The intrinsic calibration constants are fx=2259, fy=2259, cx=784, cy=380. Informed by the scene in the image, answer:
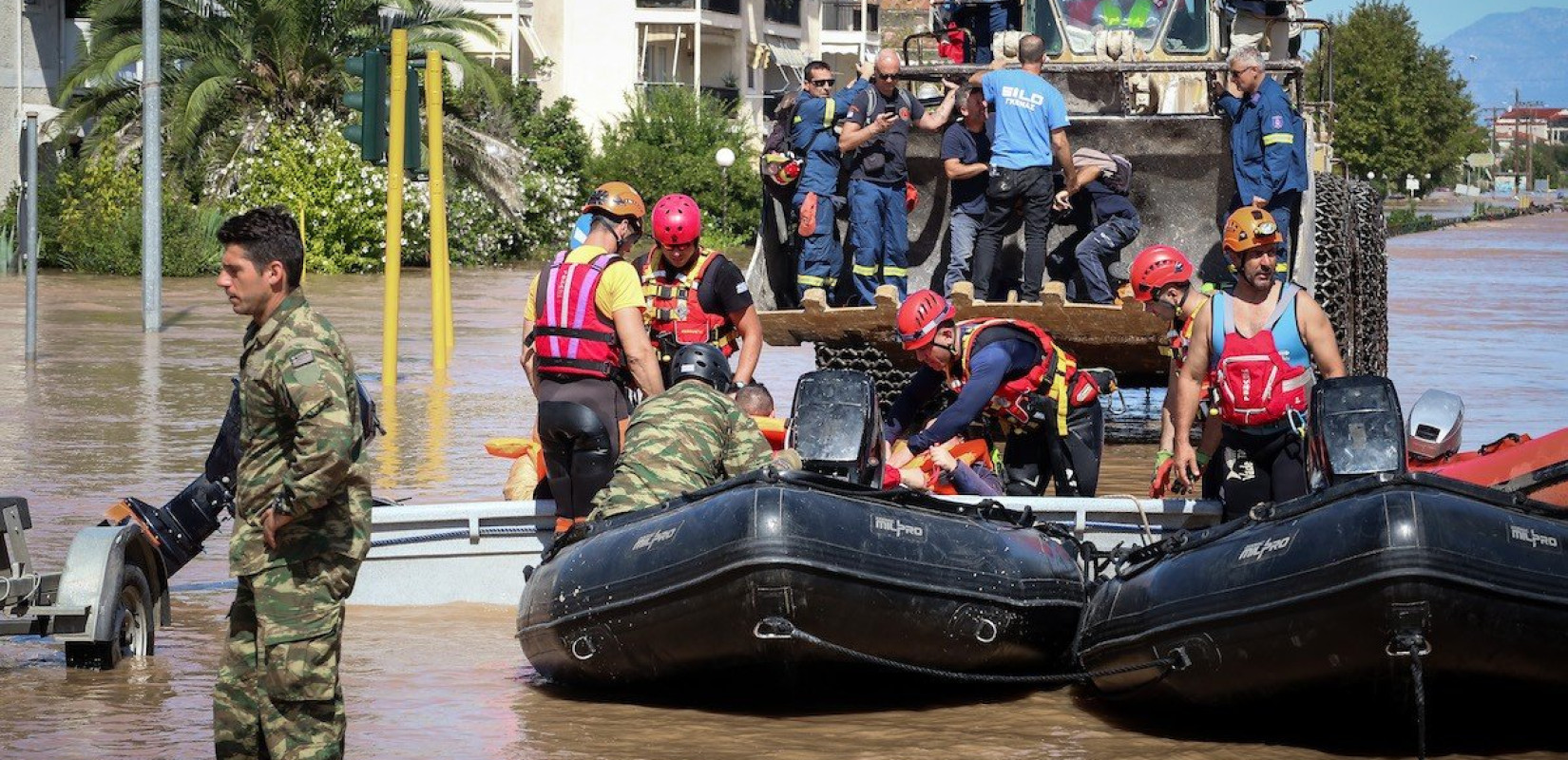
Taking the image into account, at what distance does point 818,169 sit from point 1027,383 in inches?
162

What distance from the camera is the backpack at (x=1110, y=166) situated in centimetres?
1339

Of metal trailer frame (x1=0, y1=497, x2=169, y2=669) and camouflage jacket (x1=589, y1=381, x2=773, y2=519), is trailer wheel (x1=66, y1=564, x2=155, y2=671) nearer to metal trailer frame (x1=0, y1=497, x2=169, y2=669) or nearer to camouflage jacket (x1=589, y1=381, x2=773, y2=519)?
metal trailer frame (x1=0, y1=497, x2=169, y2=669)

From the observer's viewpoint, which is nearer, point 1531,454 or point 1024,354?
point 1531,454

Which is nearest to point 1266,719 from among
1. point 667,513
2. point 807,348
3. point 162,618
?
point 667,513

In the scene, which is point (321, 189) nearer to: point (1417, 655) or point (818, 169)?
point (818, 169)

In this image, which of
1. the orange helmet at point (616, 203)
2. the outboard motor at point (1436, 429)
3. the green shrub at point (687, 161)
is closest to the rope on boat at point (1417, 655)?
the outboard motor at point (1436, 429)

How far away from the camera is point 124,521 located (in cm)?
824

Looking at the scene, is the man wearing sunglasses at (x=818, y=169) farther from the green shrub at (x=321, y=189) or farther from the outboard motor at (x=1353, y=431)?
the green shrub at (x=321, y=189)

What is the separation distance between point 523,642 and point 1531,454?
3781mm

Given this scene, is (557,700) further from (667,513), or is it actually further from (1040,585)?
(1040,585)

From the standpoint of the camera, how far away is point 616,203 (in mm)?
9047

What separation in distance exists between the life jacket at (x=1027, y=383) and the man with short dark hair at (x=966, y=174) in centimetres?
342

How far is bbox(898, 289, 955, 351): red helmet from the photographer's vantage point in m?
9.30

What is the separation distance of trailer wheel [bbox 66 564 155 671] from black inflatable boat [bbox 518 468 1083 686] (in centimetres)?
145
